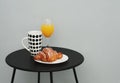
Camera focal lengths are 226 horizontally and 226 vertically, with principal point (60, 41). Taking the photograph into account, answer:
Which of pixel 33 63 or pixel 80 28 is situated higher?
pixel 80 28

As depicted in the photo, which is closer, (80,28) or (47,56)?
(47,56)

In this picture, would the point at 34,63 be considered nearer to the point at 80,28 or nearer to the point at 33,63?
the point at 33,63

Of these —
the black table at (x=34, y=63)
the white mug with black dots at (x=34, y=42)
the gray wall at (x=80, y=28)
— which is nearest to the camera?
the black table at (x=34, y=63)

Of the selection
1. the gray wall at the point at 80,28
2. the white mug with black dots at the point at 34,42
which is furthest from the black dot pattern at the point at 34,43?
the gray wall at the point at 80,28

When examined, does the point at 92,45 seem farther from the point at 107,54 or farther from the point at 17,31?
the point at 17,31

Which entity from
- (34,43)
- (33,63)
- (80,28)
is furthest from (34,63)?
(80,28)

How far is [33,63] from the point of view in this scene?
118 cm

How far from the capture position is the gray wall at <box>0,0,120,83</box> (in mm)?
1452

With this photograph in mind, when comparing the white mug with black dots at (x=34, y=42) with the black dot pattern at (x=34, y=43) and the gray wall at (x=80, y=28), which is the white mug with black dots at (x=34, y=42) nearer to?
the black dot pattern at (x=34, y=43)

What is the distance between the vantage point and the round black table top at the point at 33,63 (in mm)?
1100

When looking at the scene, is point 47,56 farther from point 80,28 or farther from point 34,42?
point 80,28

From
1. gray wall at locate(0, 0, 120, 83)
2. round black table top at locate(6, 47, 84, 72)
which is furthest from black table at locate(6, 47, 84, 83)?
gray wall at locate(0, 0, 120, 83)

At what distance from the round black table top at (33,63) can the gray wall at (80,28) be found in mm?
195

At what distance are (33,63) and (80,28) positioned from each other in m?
0.46
